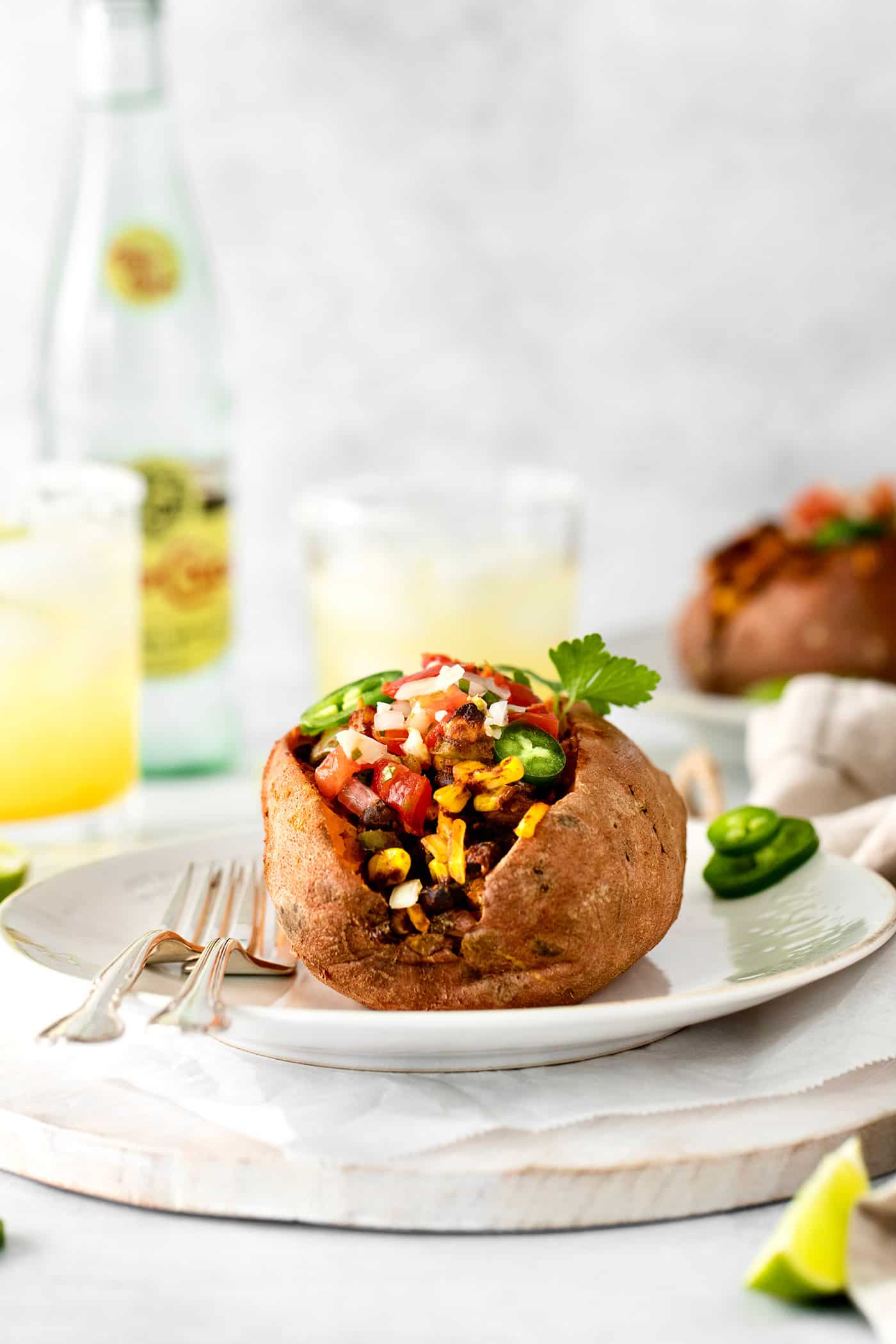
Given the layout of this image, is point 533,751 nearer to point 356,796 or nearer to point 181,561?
point 356,796

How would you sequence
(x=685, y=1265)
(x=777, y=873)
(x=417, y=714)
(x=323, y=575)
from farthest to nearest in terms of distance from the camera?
1. (x=323, y=575)
2. (x=777, y=873)
3. (x=417, y=714)
4. (x=685, y=1265)

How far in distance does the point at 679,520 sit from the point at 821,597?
1.62 meters

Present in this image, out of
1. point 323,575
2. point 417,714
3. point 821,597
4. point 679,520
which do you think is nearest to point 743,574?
point 821,597

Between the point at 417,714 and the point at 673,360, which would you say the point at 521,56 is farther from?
the point at 417,714

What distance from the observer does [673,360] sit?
4535 millimetres

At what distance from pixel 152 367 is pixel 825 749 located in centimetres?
164

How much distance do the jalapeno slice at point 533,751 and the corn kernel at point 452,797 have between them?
0.21 ft

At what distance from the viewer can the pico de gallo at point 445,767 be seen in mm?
1429

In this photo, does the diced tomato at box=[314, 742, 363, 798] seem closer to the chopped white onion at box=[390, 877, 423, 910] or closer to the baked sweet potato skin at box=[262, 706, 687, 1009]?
the baked sweet potato skin at box=[262, 706, 687, 1009]

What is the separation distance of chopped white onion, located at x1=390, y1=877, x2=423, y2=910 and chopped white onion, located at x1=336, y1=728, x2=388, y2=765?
0.15m

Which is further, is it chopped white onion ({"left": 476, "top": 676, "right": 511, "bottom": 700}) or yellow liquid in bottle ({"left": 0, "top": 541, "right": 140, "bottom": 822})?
yellow liquid in bottle ({"left": 0, "top": 541, "right": 140, "bottom": 822})

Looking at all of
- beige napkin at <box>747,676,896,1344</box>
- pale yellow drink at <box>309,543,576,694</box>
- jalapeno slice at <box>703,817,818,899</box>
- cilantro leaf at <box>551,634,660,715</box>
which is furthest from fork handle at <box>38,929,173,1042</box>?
pale yellow drink at <box>309,543,576,694</box>

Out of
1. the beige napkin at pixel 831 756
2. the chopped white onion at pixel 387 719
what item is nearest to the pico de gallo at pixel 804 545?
the beige napkin at pixel 831 756

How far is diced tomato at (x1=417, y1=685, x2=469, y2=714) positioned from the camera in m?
1.57
